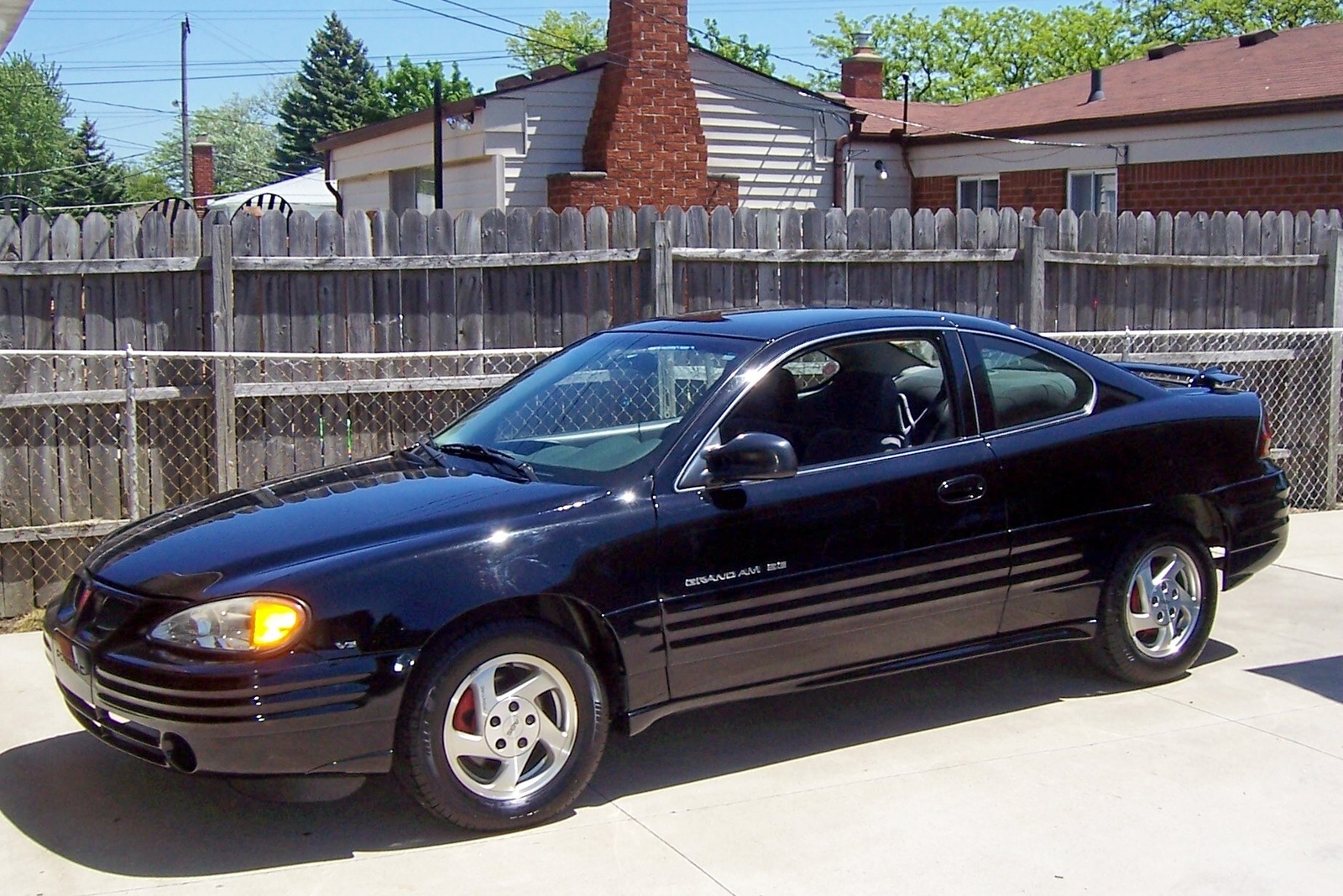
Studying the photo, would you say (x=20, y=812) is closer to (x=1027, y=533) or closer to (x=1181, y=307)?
(x=1027, y=533)

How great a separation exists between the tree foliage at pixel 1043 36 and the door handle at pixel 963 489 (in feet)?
132

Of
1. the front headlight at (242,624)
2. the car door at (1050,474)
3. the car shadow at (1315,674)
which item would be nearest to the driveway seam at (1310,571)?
the car shadow at (1315,674)

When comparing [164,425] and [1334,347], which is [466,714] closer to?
[164,425]

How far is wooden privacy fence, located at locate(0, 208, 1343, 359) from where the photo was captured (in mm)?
7480

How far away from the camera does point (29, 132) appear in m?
55.8

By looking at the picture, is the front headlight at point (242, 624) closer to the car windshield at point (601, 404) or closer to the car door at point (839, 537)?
the car windshield at point (601, 404)

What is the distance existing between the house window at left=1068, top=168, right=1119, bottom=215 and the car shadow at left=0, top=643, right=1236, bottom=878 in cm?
1309

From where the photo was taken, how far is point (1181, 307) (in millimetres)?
10523

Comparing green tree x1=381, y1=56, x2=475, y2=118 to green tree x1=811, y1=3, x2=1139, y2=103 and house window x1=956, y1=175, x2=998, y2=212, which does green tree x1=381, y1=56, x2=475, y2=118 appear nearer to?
green tree x1=811, y1=3, x2=1139, y2=103

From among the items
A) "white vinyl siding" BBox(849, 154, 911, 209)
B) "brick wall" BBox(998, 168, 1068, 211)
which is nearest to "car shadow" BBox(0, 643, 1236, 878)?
"brick wall" BBox(998, 168, 1068, 211)

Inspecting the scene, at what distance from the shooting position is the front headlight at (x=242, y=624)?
4.25 metres

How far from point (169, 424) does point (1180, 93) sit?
14.6 metres

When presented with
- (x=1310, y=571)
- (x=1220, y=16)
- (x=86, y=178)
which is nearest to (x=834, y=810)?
(x=1310, y=571)

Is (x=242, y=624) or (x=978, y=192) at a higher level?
(x=978, y=192)
